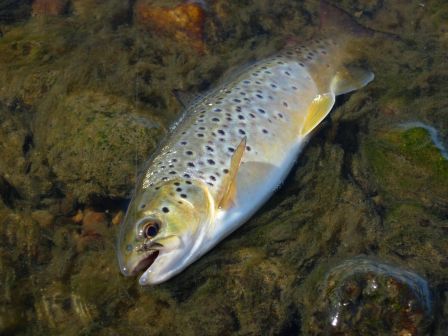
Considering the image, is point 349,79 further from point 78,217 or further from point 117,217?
point 78,217

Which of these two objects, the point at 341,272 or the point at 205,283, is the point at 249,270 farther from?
the point at 341,272

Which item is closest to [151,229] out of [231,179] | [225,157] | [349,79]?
[231,179]

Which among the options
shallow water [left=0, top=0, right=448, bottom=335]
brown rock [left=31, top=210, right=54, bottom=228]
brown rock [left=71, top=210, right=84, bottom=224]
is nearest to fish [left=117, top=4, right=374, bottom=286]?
shallow water [left=0, top=0, right=448, bottom=335]

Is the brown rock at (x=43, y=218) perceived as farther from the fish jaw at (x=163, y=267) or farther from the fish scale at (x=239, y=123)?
the fish jaw at (x=163, y=267)

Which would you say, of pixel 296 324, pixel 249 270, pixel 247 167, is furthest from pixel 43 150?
pixel 296 324

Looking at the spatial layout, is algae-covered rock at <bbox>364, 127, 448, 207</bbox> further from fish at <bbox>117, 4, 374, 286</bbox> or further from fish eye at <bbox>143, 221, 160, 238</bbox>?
fish eye at <bbox>143, 221, 160, 238</bbox>

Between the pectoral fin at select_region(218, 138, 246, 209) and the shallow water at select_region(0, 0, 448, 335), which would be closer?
the shallow water at select_region(0, 0, 448, 335)
